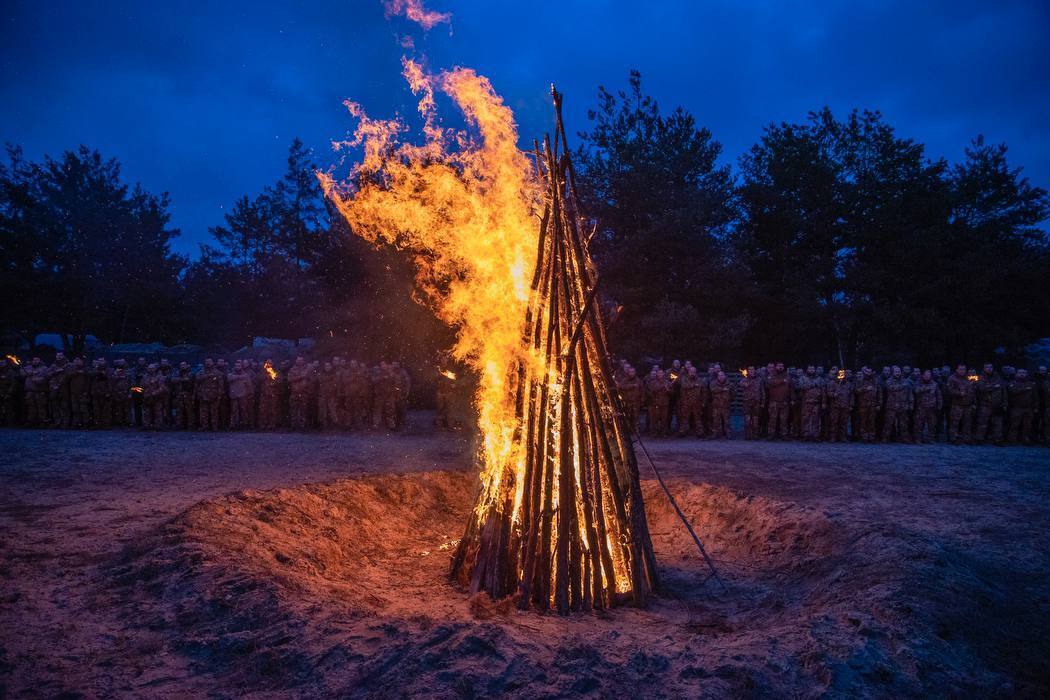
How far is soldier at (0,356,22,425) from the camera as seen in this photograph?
17.4 m

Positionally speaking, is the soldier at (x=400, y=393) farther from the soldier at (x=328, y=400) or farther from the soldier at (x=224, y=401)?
the soldier at (x=224, y=401)

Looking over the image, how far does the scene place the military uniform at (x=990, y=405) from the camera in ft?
51.4

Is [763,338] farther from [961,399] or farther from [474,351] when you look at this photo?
[474,351]

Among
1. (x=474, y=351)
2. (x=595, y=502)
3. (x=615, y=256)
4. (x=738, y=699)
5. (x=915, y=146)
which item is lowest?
(x=738, y=699)

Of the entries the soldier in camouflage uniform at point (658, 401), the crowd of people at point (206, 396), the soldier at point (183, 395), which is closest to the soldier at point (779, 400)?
the soldier in camouflage uniform at point (658, 401)

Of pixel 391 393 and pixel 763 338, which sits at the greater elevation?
pixel 763 338

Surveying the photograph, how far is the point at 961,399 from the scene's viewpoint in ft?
51.8

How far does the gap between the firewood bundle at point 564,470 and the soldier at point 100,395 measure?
15873 millimetres

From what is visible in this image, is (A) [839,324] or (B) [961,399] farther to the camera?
(A) [839,324]

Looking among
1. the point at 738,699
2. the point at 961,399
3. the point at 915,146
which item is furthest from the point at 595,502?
the point at 915,146

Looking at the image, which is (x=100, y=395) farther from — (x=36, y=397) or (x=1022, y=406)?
(x=1022, y=406)

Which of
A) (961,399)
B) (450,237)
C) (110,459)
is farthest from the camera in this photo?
(961,399)

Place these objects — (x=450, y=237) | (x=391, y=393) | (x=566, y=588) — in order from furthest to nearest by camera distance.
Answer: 1. (x=391, y=393)
2. (x=450, y=237)
3. (x=566, y=588)

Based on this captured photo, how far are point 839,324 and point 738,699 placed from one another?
27.1 m
